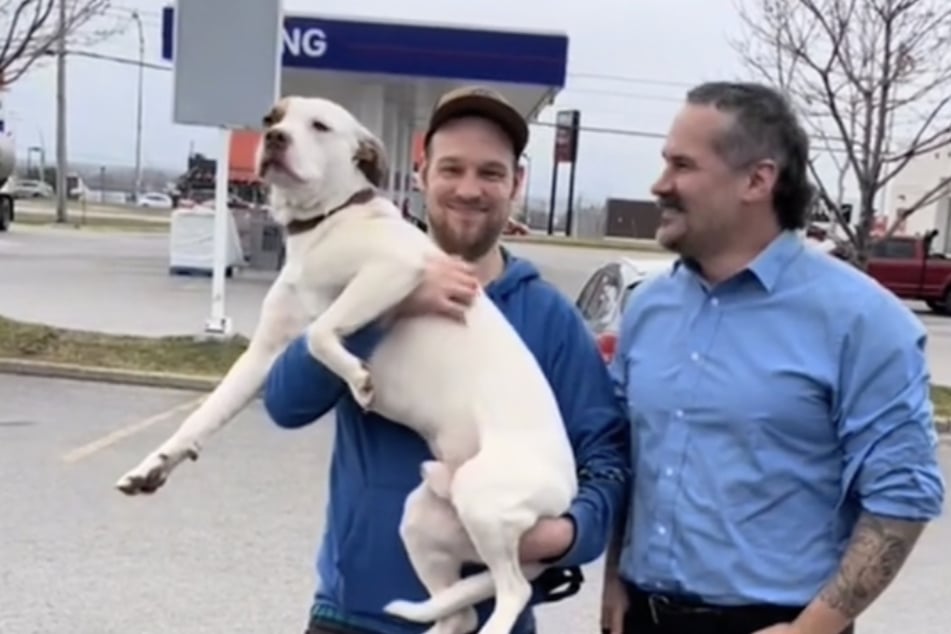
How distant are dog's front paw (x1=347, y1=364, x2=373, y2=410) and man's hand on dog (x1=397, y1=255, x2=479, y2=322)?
15cm

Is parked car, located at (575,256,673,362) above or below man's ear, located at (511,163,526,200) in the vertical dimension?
below

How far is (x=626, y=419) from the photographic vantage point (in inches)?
96.6

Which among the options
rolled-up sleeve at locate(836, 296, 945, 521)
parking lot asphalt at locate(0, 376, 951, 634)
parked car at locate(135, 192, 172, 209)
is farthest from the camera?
parked car at locate(135, 192, 172, 209)

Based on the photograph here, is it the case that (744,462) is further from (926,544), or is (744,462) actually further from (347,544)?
(926,544)

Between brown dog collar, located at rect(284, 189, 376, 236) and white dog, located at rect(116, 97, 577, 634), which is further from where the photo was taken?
brown dog collar, located at rect(284, 189, 376, 236)

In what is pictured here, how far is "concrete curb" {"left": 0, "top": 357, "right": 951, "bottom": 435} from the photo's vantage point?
35.2ft

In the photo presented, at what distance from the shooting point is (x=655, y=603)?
7.75 feet

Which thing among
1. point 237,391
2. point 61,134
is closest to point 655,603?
point 237,391

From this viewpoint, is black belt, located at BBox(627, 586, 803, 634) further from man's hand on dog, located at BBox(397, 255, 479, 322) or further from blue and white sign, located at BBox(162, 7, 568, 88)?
blue and white sign, located at BBox(162, 7, 568, 88)

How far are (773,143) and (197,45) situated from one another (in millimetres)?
9907

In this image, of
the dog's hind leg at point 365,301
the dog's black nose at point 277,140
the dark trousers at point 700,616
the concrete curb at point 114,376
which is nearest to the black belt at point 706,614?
the dark trousers at point 700,616

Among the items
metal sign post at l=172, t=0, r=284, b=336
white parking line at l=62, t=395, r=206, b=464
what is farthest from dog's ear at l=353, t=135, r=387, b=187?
metal sign post at l=172, t=0, r=284, b=336

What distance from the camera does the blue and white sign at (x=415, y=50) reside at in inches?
657

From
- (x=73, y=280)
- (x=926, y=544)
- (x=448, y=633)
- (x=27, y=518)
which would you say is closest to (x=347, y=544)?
(x=448, y=633)
